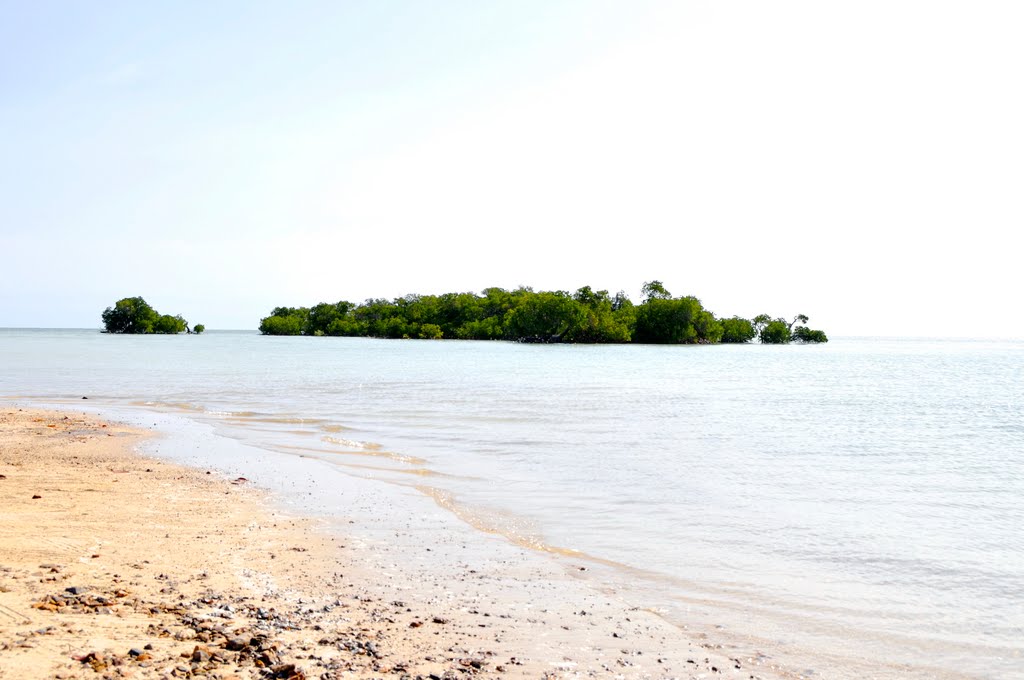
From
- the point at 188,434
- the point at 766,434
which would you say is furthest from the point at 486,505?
the point at 766,434

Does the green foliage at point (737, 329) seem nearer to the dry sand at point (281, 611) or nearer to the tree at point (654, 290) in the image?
the tree at point (654, 290)

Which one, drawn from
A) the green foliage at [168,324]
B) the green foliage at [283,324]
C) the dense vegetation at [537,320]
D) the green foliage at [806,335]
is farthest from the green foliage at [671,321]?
the green foliage at [168,324]

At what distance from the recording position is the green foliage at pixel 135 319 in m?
151

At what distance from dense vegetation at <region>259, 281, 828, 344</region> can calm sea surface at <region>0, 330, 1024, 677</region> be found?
97328 millimetres

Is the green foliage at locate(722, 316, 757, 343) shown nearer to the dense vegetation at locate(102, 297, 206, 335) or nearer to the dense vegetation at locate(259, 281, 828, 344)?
the dense vegetation at locate(259, 281, 828, 344)

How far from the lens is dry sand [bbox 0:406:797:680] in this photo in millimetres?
3914

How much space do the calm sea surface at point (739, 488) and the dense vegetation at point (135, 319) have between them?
462ft

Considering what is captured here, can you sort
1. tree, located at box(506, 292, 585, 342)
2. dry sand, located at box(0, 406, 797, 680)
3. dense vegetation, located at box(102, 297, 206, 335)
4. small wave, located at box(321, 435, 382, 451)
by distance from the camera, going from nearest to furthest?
dry sand, located at box(0, 406, 797, 680) → small wave, located at box(321, 435, 382, 451) → tree, located at box(506, 292, 585, 342) → dense vegetation, located at box(102, 297, 206, 335)

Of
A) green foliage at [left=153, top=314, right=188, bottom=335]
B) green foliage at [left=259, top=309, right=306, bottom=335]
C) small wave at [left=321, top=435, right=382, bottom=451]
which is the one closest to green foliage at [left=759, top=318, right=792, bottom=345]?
green foliage at [left=259, top=309, right=306, bottom=335]

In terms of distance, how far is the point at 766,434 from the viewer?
16.5 meters

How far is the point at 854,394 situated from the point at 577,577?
2721 centimetres

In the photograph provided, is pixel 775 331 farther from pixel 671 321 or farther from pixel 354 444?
pixel 354 444

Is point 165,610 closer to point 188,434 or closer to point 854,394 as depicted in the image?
point 188,434

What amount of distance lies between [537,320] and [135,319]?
9292 cm
